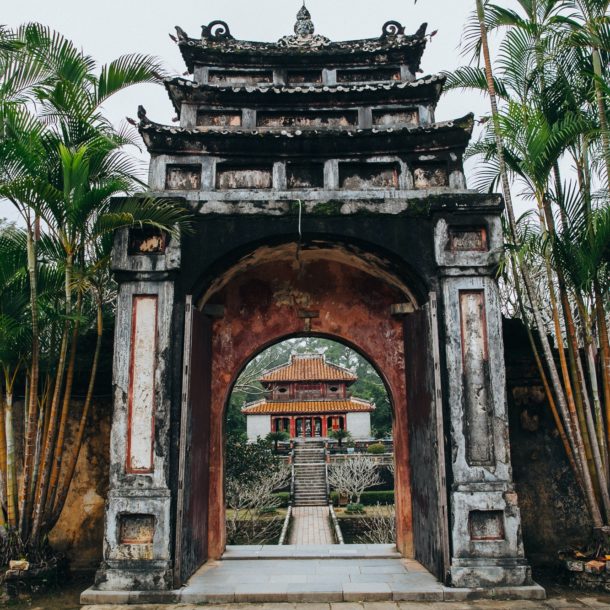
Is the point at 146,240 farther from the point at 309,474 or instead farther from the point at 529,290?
the point at 309,474

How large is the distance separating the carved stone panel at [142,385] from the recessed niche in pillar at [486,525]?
3140 millimetres

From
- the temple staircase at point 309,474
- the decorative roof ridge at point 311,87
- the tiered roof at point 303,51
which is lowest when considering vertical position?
the temple staircase at point 309,474

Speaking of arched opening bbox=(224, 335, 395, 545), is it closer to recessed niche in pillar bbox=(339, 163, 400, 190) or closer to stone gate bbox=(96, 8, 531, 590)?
stone gate bbox=(96, 8, 531, 590)

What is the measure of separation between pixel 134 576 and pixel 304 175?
4580 mm

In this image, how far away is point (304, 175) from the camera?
6855 mm

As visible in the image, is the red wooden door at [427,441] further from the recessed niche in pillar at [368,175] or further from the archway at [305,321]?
the recessed niche in pillar at [368,175]

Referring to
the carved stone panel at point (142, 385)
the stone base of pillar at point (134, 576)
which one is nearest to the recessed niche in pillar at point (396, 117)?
the carved stone panel at point (142, 385)

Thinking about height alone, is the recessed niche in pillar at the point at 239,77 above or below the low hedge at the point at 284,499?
above

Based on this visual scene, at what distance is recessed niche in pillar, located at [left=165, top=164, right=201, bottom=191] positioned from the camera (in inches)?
265

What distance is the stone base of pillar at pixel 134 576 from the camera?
17.5ft

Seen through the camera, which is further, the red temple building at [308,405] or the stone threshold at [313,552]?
the red temple building at [308,405]

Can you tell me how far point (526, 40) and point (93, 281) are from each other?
5492 mm

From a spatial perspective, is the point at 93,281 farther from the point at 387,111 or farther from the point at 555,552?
the point at 555,552

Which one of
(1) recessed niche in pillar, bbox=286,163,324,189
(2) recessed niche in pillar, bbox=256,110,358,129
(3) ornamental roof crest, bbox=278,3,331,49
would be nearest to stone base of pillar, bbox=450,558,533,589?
(1) recessed niche in pillar, bbox=286,163,324,189
